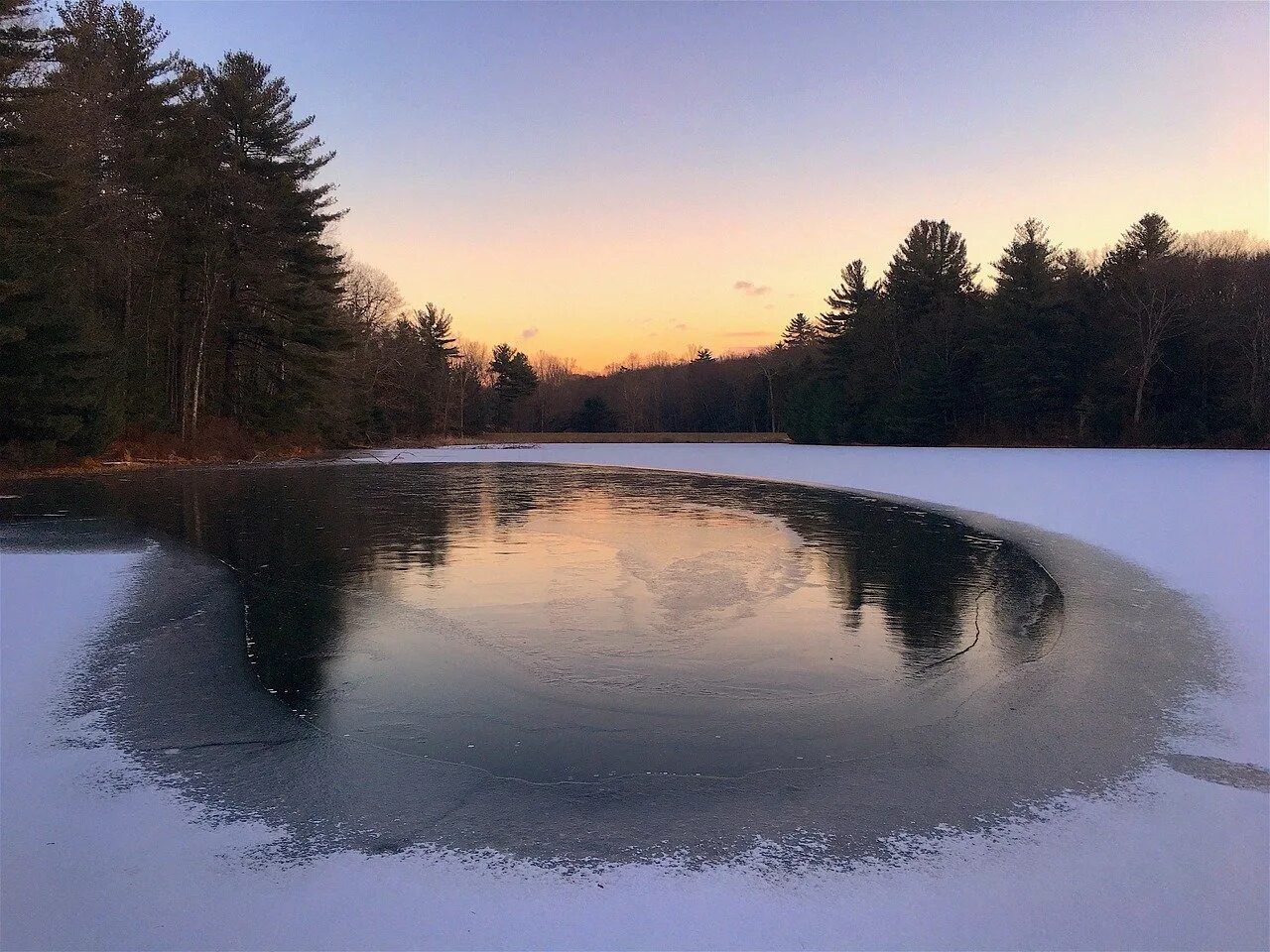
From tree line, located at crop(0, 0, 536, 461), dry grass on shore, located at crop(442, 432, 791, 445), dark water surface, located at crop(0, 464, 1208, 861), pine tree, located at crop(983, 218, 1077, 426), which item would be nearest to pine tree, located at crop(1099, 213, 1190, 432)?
pine tree, located at crop(983, 218, 1077, 426)

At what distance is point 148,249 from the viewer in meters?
28.6

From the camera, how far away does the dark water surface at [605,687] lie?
12.3ft

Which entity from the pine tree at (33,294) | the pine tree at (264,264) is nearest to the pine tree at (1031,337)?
the pine tree at (264,264)

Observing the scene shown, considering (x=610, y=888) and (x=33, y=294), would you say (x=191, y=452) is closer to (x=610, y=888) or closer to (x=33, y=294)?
(x=33, y=294)

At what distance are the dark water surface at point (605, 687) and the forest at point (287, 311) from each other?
13.3m

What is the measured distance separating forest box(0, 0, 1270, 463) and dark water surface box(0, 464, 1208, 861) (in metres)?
13.3

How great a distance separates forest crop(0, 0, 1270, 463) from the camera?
21.4 m

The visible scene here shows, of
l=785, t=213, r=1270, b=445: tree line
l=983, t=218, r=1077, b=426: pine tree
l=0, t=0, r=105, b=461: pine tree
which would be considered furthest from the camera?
l=983, t=218, r=1077, b=426: pine tree

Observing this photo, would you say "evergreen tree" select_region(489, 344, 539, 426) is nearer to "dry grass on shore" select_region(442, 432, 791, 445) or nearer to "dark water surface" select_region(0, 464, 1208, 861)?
"dry grass on shore" select_region(442, 432, 791, 445)

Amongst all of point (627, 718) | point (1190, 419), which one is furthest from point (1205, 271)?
point (627, 718)

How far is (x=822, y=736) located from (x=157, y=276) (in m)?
32.9

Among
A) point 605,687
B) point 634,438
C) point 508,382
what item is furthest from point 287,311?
point 508,382

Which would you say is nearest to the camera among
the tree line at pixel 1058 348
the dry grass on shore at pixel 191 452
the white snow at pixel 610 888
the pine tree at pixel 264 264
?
the white snow at pixel 610 888

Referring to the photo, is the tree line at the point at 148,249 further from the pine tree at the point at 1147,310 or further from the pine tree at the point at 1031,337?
the pine tree at the point at 1147,310
